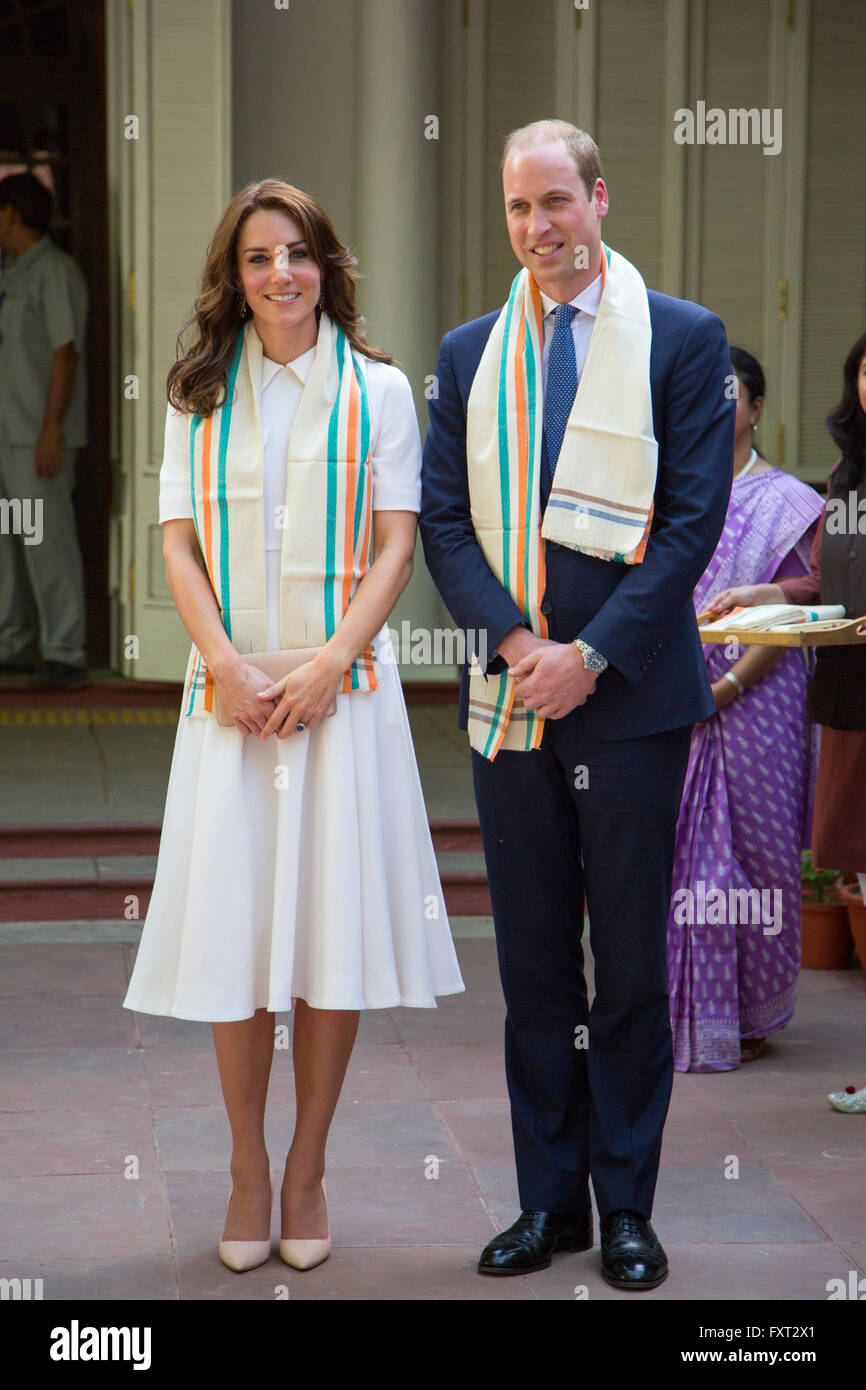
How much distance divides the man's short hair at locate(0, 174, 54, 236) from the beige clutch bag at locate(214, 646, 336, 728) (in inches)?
236

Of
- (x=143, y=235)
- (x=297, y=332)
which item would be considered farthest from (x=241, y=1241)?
(x=143, y=235)

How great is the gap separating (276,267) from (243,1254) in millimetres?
1764

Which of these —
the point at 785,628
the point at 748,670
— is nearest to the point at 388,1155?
the point at 785,628

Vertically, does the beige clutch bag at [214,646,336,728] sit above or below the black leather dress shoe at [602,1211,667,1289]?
above

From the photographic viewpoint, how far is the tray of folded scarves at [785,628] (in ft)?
13.9

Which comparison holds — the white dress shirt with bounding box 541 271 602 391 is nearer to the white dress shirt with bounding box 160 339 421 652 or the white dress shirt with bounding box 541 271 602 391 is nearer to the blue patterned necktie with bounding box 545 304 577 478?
the blue patterned necktie with bounding box 545 304 577 478

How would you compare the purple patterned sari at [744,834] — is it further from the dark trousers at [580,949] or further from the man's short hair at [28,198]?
the man's short hair at [28,198]

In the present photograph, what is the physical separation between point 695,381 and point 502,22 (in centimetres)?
615

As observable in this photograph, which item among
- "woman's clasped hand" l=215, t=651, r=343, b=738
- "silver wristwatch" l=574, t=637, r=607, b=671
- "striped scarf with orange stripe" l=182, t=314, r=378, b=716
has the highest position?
"striped scarf with orange stripe" l=182, t=314, r=378, b=716

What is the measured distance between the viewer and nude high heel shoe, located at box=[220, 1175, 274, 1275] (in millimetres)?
3361

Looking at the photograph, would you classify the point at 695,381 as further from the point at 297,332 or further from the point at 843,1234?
the point at 843,1234

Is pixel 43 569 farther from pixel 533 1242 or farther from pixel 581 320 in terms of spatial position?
pixel 533 1242

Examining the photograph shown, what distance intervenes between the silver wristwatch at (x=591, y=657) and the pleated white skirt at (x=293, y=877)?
0.40m

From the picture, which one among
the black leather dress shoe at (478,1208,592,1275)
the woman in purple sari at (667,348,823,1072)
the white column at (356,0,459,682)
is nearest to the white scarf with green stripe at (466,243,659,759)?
the black leather dress shoe at (478,1208,592,1275)
